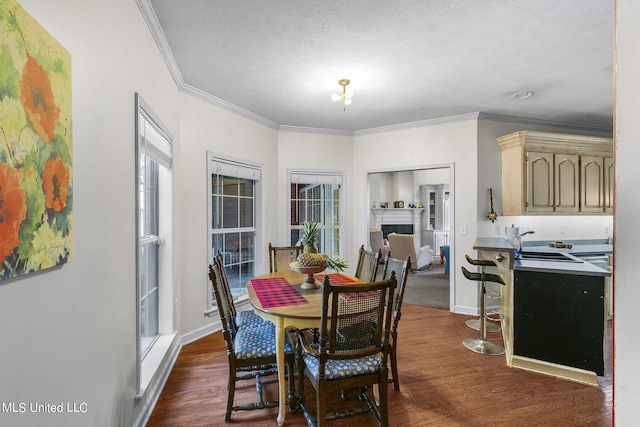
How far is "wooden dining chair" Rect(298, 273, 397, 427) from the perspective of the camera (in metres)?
1.73

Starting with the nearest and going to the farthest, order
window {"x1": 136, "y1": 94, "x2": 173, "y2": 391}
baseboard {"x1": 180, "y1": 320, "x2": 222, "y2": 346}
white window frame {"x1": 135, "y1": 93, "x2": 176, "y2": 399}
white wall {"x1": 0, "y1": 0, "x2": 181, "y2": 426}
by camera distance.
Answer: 1. white wall {"x1": 0, "y1": 0, "x2": 181, "y2": 426}
2. white window frame {"x1": 135, "y1": 93, "x2": 176, "y2": 399}
3. window {"x1": 136, "y1": 94, "x2": 173, "y2": 391}
4. baseboard {"x1": 180, "y1": 320, "x2": 222, "y2": 346}

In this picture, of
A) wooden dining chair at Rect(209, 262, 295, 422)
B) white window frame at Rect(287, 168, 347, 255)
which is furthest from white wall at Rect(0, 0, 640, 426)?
white window frame at Rect(287, 168, 347, 255)

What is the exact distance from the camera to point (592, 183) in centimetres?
443

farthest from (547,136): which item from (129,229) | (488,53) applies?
(129,229)

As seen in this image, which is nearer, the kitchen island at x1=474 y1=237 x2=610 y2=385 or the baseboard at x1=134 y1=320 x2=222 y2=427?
the baseboard at x1=134 y1=320 x2=222 y2=427

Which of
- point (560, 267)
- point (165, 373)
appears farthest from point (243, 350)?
point (560, 267)

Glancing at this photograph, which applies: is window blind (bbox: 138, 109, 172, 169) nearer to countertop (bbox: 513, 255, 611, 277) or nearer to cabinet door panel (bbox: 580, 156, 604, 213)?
countertop (bbox: 513, 255, 611, 277)

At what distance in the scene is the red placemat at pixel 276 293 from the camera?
7.20 feet

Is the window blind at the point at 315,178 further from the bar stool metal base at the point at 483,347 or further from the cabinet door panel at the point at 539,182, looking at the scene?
the bar stool metal base at the point at 483,347

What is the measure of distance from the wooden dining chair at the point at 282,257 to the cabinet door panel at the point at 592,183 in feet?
13.0

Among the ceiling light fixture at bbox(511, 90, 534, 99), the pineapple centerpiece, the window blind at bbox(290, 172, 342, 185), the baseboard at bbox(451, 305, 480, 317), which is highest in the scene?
the ceiling light fixture at bbox(511, 90, 534, 99)

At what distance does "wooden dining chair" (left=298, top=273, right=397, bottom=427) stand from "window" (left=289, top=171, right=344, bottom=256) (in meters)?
2.95

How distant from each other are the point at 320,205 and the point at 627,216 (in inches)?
171

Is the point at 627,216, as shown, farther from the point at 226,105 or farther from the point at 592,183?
the point at 592,183
